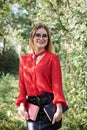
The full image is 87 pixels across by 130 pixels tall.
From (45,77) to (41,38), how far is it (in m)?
0.37

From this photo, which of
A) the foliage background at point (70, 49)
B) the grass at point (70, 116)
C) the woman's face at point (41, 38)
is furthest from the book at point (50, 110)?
the grass at point (70, 116)

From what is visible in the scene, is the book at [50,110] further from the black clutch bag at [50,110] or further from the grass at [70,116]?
the grass at [70,116]

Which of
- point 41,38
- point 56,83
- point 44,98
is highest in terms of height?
point 41,38

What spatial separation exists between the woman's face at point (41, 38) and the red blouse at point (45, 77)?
8cm

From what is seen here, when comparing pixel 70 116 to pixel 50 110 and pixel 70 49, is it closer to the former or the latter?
pixel 70 49

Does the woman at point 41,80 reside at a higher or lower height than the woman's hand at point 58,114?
higher

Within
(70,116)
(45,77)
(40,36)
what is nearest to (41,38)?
(40,36)

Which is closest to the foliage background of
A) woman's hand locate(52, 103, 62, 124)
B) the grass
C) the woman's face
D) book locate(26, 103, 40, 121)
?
the grass

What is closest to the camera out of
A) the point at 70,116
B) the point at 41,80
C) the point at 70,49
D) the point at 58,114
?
the point at 58,114

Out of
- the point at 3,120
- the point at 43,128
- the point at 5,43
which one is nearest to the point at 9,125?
the point at 3,120

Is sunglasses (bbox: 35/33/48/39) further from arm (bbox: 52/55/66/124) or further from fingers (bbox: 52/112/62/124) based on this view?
fingers (bbox: 52/112/62/124)

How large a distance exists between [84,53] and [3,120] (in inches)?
82.0

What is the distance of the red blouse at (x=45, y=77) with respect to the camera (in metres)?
2.92

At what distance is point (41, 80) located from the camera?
2.96 m
